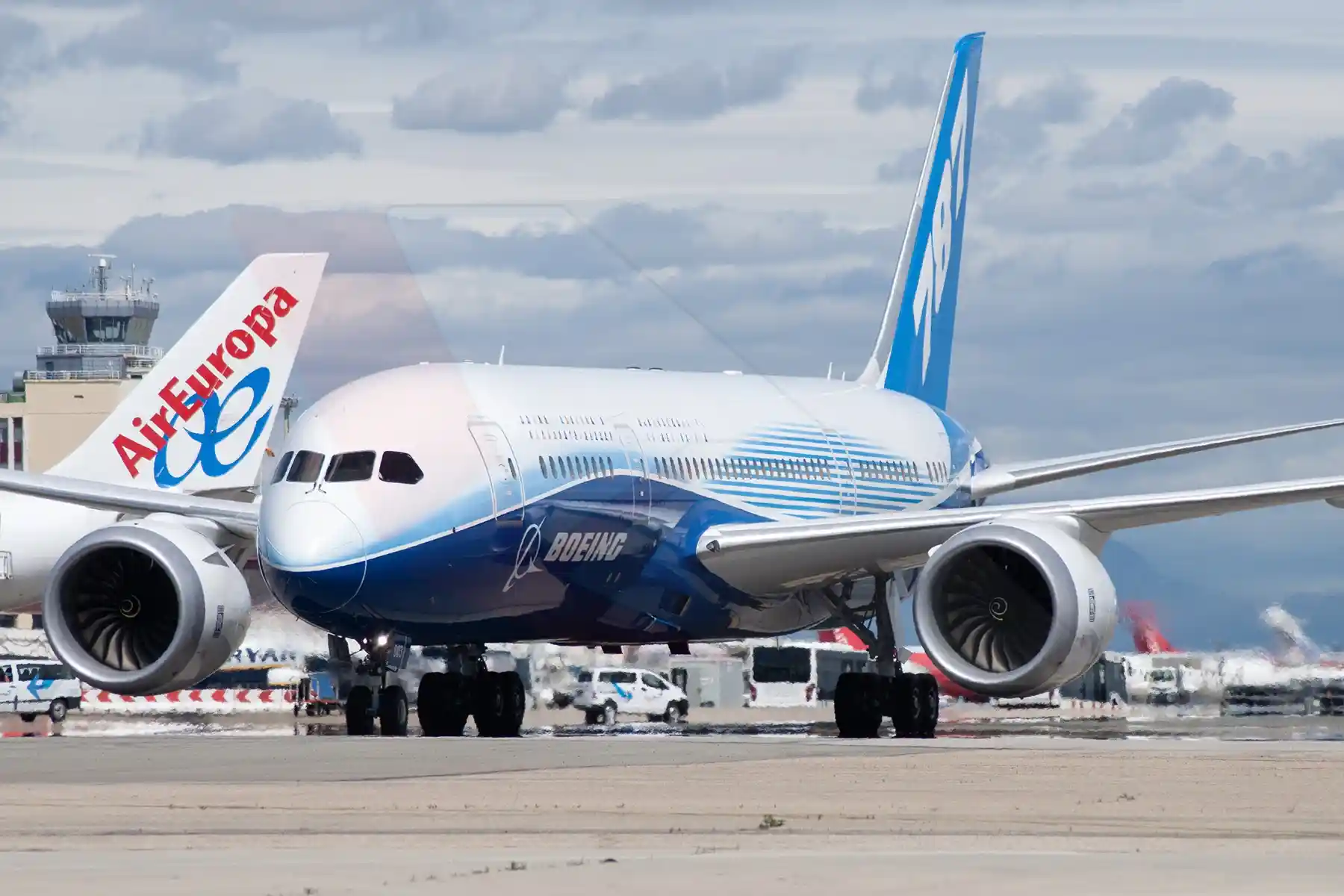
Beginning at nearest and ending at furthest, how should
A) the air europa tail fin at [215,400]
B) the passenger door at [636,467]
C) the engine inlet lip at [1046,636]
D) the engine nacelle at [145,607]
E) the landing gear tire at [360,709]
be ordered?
the engine inlet lip at [1046,636], the engine nacelle at [145,607], the landing gear tire at [360,709], the passenger door at [636,467], the air europa tail fin at [215,400]

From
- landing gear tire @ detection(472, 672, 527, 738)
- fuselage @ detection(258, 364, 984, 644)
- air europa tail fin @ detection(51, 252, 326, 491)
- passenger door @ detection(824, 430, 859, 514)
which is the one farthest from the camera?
air europa tail fin @ detection(51, 252, 326, 491)

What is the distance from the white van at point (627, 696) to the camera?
50.2m

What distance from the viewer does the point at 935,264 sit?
4034cm

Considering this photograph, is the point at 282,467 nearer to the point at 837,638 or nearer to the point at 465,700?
the point at 465,700

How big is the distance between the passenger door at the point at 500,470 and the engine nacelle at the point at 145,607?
3243mm

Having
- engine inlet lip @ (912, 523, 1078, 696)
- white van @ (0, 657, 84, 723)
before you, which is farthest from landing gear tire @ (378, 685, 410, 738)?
white van @ (0, 657, 84, 723)

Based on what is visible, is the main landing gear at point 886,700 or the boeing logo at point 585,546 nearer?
the boeing logo at point 585,546

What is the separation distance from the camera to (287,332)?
4466 centimetres

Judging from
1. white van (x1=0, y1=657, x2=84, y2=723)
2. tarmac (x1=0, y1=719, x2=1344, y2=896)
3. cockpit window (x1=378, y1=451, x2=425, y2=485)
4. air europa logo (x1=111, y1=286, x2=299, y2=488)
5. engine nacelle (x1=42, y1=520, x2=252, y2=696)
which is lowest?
tarmac (x1=0, y1=719, x2=1344, y2=896)

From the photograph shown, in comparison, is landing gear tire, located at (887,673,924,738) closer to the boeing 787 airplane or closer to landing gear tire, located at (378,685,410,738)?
the boeing 787 airplane

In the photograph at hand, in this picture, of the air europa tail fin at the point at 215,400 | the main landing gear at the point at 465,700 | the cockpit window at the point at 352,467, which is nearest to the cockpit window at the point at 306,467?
the cockpit window at the point at 352,467

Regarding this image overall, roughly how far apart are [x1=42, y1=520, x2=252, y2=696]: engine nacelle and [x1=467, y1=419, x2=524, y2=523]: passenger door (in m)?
3.24

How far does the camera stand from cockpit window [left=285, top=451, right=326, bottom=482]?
26234 mm

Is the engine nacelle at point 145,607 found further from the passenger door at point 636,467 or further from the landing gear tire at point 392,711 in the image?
the passenger door at point 636,467
